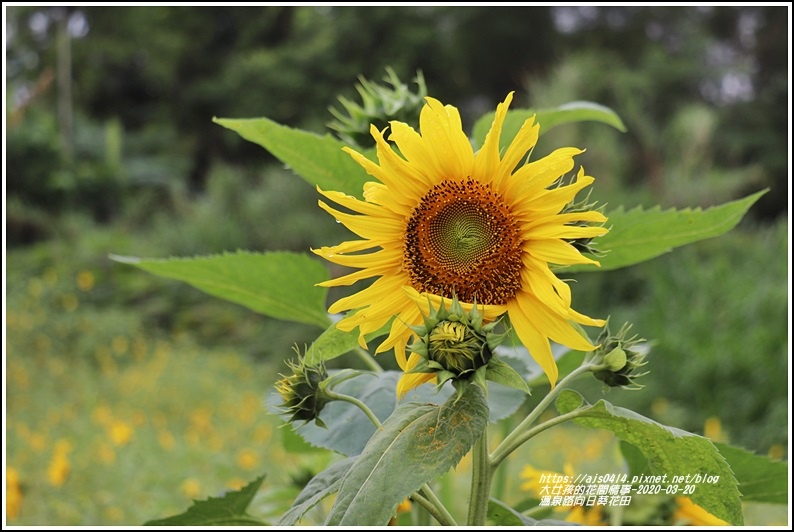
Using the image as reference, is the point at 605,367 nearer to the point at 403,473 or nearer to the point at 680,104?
the point at 403,473

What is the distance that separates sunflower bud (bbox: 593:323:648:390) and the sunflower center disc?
0.21 ft

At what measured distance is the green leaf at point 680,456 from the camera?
41 centimetres

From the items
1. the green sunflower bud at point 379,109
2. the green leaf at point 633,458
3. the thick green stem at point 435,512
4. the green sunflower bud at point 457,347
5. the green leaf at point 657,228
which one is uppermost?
the green sunflower bud at point 379,109

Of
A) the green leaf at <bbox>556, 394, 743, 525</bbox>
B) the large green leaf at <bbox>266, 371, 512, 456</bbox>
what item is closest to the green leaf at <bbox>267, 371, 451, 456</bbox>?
the large green leaf at <bbox>266, 371, 512, 456</bbox>

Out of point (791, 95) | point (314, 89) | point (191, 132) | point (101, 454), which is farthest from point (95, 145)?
point (791, 95)

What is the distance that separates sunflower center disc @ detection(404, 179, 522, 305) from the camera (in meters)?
0.42

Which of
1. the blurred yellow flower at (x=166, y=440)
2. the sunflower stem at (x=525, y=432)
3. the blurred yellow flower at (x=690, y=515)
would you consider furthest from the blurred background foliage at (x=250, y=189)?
the sunflower stem at (x=525, y=432)

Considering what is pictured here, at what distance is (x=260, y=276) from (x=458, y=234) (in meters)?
0.20

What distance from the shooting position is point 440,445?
0.37 meters

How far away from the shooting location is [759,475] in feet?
1.86

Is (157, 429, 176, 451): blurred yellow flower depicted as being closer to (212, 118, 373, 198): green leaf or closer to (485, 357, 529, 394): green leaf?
(212, 118, 373, 198): green leaf

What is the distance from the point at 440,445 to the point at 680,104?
6566 millimetres

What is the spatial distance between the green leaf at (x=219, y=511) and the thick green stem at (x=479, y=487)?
0.19 m

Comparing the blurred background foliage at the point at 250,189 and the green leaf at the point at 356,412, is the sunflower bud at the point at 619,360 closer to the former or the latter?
the green leaf at the point at 356,412
